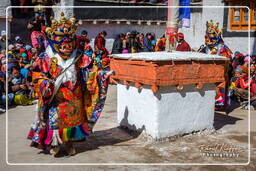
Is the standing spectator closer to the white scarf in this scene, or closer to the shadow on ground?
the shadow on ground

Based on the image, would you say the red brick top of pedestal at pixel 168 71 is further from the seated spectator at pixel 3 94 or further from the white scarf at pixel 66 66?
the seated spectator at pixel 3 94

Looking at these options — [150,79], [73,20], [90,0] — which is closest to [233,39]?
[90,0]

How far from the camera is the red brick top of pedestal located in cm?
562

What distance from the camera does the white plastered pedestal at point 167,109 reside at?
5.83 m

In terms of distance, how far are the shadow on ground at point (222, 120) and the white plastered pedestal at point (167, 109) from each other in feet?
2.18

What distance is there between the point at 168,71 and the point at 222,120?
258 cm

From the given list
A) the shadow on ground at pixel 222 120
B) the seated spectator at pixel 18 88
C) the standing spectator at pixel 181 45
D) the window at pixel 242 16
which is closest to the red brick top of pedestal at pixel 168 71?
the shadow on ground at pixel 222 120

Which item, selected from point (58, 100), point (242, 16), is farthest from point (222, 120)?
point (242, 16)

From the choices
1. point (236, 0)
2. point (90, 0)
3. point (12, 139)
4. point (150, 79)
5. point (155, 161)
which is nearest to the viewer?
point (155, 161)

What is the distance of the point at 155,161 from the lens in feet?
16.5

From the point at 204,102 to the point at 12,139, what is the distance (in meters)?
3.48

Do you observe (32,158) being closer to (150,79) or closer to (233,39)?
(150,79)

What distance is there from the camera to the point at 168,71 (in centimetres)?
571

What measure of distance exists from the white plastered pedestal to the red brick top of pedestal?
0.15 meters
